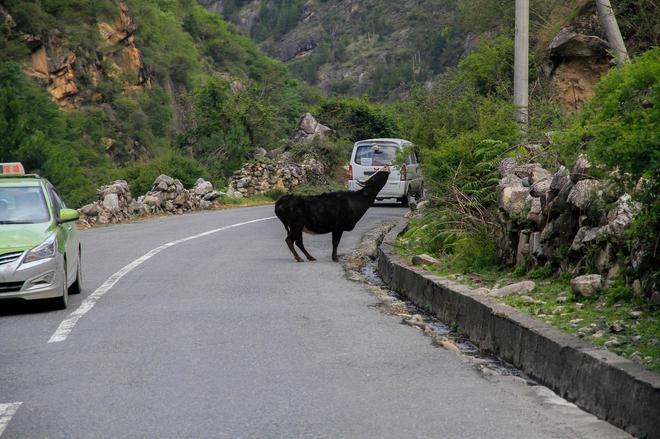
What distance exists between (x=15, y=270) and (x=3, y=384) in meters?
3.65

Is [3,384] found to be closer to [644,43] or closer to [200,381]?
[200,381]

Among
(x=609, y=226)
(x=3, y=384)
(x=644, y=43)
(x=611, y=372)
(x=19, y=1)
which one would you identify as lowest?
(x=3, y=384)

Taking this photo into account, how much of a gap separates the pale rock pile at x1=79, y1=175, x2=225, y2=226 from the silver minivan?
6746mm

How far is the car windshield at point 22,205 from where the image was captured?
38.1 feet

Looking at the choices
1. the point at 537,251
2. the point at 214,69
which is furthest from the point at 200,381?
the point at 214,69

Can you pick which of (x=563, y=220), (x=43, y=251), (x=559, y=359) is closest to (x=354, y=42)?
(x=43, y=251)

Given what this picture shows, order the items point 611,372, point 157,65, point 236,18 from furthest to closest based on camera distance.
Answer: point 236,18 → point 157,65 → point 611,372

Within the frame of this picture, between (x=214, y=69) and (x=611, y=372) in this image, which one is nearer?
(x=611, y=372)

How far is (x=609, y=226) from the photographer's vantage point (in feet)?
29.8

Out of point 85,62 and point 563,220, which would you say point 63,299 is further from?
→ point 85,62

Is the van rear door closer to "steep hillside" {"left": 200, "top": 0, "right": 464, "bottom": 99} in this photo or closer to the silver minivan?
the silver minivan

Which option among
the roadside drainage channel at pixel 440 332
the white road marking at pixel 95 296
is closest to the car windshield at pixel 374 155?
the white road marking at pixel 95 296

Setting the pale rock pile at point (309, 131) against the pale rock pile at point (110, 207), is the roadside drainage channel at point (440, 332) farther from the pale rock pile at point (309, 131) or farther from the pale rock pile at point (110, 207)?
the pale rock pile at point (309, 131)

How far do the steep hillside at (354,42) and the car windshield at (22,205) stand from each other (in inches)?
3595
